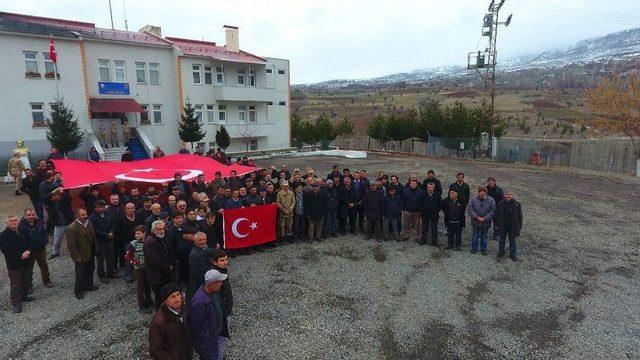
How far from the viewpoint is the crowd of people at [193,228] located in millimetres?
4996

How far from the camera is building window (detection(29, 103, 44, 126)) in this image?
23656 millimetres

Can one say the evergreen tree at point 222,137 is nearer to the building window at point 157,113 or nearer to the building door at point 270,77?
the building window at point 157,113

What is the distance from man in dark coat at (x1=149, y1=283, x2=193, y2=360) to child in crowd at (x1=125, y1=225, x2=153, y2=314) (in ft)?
9.99

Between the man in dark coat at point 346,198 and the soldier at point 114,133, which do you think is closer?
the man in dark coat at point 346,198

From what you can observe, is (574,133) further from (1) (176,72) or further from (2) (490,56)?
(1) (176,72)

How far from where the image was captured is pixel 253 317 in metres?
7.23

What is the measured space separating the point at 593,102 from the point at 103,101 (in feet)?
121

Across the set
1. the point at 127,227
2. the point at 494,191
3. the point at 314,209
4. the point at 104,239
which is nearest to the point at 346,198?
the point at 314,209

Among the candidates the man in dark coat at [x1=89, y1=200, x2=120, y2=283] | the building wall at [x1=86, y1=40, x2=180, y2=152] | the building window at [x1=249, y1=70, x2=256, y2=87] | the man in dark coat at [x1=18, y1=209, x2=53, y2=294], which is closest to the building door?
the building window at [x1=249, y1=70, x2=256, y2=87]

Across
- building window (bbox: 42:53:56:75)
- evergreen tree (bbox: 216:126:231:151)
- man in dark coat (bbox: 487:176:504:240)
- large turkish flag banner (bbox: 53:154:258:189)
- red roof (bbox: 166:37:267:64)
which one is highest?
red roof (bbox: 166:37:267:64)

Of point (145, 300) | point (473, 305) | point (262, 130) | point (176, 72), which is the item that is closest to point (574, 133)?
point (262, 130)

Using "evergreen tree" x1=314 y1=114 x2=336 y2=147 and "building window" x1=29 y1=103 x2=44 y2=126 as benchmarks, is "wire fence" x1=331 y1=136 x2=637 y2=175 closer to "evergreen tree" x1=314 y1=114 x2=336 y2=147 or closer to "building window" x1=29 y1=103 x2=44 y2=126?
"evergreen tree" x1=314 y1=114 x2=336 y2=147

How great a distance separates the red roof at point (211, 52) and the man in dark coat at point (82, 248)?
2500 cm

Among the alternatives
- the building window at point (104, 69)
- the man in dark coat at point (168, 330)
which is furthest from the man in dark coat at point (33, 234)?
the building window at point (104, 69)
